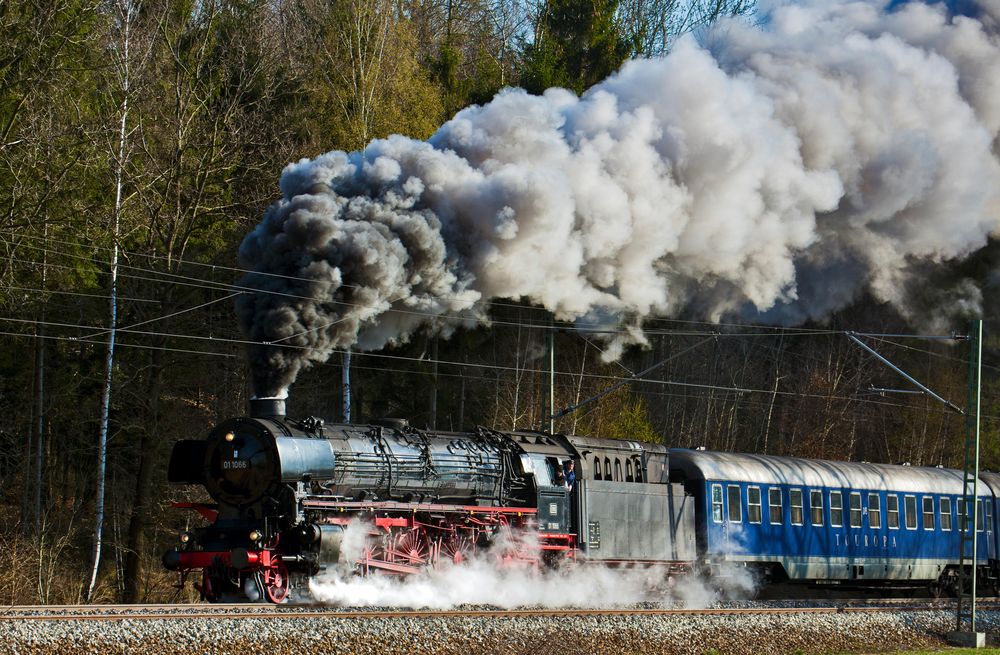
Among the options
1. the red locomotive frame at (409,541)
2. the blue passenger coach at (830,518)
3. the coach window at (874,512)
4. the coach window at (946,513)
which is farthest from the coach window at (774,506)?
the red locomotive frame at (409,541)

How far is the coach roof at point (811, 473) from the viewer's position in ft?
69.7

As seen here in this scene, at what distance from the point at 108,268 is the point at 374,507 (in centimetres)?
1261

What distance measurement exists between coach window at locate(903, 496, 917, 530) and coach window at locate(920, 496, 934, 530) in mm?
251

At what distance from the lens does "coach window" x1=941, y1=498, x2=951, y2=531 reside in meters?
24.8

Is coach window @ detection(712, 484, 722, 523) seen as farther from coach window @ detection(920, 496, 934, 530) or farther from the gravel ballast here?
coach window @ detection(920, 496, 934, 530)

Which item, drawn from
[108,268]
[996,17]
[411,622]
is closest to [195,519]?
[108,268]

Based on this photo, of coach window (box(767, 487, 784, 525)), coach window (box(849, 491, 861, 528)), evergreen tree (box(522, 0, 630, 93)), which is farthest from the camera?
evergreen tree (box(522, 0, 630, 93))

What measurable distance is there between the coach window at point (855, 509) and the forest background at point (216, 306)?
9.80 ft

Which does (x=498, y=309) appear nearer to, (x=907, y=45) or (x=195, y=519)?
(x=195, y=519)

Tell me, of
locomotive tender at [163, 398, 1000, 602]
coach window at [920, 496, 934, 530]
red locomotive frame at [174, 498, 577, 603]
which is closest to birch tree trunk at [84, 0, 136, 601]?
locomotive tender at [163, 398, 1000, 602]

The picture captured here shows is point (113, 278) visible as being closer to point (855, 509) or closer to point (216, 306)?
point (216, 306)

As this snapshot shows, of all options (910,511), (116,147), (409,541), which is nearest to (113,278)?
(116,147)

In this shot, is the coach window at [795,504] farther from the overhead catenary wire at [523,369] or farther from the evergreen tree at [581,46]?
the evergreen tree at [581,46]

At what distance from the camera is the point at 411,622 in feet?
43.5
